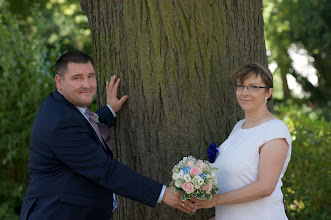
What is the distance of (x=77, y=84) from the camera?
3.36 metres

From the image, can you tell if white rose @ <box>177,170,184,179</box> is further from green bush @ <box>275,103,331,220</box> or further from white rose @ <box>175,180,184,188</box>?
green bush @ <box>275,103,331,220</box>

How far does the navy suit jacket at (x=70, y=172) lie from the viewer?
312 cm

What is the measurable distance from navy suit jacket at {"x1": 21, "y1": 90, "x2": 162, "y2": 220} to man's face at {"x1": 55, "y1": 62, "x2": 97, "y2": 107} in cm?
11

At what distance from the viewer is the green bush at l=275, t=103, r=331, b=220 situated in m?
5.50

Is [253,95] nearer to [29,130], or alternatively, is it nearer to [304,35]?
[29,130]

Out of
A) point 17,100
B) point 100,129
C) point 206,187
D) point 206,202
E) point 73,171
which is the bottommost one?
point 206,202

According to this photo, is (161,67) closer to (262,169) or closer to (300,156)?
(262,169)

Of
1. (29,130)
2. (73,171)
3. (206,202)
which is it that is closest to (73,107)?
(73,171)

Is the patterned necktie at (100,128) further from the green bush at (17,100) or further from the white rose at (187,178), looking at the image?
the green bush at (17,100)

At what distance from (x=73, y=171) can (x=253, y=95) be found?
1494 millimetres

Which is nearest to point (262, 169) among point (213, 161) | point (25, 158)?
point (213, 161)

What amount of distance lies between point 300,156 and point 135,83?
120 inches

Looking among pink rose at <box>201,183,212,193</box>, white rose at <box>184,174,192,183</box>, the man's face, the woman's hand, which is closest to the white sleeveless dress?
the woman's hand

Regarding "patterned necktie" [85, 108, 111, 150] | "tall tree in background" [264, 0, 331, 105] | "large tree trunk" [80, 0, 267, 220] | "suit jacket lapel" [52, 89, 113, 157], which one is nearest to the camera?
"suit jacket lapel" [52, 89, 113, 157]
